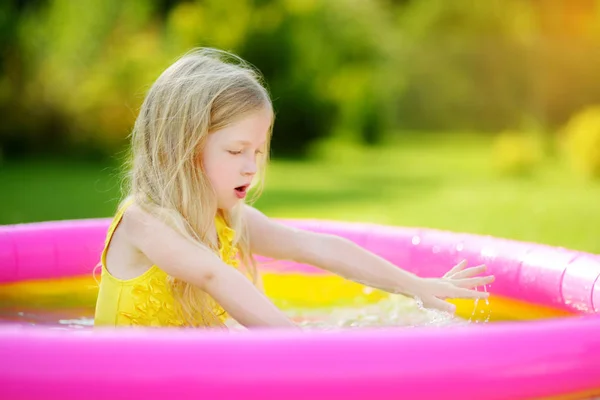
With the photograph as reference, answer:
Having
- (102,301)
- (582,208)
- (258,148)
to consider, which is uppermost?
(258,148)

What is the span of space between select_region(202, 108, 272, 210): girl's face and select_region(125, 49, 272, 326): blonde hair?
0.06ft

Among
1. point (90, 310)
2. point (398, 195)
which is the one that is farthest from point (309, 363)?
point (398, 195)

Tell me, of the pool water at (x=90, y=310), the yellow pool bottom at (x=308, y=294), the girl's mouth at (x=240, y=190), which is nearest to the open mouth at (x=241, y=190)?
the girl's mouth at (x=240, y=190)

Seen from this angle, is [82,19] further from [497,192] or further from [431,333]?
[431,333]

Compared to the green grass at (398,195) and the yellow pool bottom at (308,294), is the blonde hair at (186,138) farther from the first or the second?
the green grass at (398,195)

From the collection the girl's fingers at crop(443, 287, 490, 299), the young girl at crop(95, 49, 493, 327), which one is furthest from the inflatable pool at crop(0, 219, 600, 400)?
the girl's fingers at crop(443, 287, 490, 299)

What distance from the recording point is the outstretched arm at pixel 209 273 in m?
2.16

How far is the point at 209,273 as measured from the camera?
7.16 feet

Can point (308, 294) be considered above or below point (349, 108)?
above

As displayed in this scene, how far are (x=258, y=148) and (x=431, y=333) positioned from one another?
0.84 metres

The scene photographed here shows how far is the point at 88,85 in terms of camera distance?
1242cm

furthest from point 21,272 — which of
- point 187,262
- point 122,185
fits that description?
point 187,262

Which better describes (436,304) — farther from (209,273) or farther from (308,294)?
(308,294)

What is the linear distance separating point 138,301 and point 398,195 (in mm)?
6834
